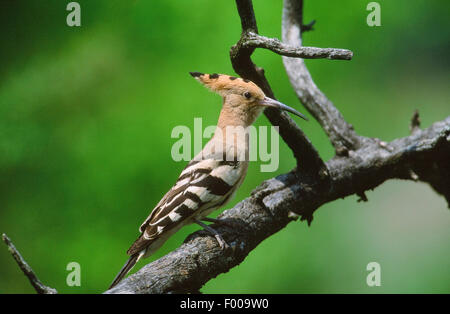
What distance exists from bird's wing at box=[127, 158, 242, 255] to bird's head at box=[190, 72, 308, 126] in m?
0.19

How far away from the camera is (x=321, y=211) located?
11.3 feet

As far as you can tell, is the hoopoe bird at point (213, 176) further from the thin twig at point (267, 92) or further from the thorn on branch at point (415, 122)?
the thorn on branch at point (415, 122)

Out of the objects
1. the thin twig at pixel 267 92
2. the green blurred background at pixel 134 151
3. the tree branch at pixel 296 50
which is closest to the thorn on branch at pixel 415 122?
the thin twig at pixel 267 92

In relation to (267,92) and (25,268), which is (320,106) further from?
(25,268)

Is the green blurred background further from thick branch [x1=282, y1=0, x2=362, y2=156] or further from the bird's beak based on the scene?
the bird's beak

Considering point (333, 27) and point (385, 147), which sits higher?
point (333, 27)

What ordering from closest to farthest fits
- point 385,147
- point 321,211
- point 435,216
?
point 385,147, point 321,211, point 435,216

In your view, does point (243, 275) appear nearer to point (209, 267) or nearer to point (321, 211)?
point (321, 211)

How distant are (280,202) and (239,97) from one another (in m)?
0.43

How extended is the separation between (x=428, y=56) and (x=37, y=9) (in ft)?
10.2

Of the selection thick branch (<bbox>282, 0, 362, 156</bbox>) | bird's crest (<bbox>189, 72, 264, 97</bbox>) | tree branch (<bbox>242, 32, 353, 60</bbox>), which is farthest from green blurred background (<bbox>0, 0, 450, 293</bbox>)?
tree branch (<bbox>242, 32, 353, 60</bbox>)

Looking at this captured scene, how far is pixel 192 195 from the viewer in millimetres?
1561

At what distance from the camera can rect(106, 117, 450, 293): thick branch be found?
55.4 inches
